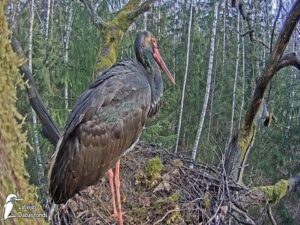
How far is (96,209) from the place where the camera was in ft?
11.7

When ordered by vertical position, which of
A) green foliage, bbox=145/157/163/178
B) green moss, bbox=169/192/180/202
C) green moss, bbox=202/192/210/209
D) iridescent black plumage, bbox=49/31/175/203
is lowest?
green moss, bbox=202/192/210/209

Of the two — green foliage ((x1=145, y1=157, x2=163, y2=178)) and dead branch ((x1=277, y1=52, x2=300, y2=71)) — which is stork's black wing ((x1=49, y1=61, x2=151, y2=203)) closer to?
green foliage ((x1=145, y1=157, x2=163, y2=178))

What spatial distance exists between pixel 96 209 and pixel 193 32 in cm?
1288

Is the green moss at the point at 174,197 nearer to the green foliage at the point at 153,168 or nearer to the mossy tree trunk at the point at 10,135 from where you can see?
the green foliage at the point at 153,168

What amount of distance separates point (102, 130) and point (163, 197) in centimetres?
81

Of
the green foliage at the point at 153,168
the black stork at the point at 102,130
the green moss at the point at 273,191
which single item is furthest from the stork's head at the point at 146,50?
the green moss at the point at 273,191

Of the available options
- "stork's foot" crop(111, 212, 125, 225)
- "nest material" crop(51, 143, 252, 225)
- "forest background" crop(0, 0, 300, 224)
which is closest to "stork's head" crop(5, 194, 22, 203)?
"nest material" crop(51, 143, 252, 225)

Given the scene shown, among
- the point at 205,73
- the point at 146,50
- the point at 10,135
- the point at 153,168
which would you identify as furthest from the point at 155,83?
the point at 205,73

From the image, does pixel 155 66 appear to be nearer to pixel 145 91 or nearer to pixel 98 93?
pixel 145 91

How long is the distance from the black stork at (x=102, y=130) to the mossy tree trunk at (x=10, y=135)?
5.56 ft

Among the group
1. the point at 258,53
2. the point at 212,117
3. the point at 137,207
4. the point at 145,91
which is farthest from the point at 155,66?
the point at 258,53

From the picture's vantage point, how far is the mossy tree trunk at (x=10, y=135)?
124 centimetres

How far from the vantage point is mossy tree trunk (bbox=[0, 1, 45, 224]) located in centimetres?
124

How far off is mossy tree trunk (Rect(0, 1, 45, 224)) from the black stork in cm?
169
